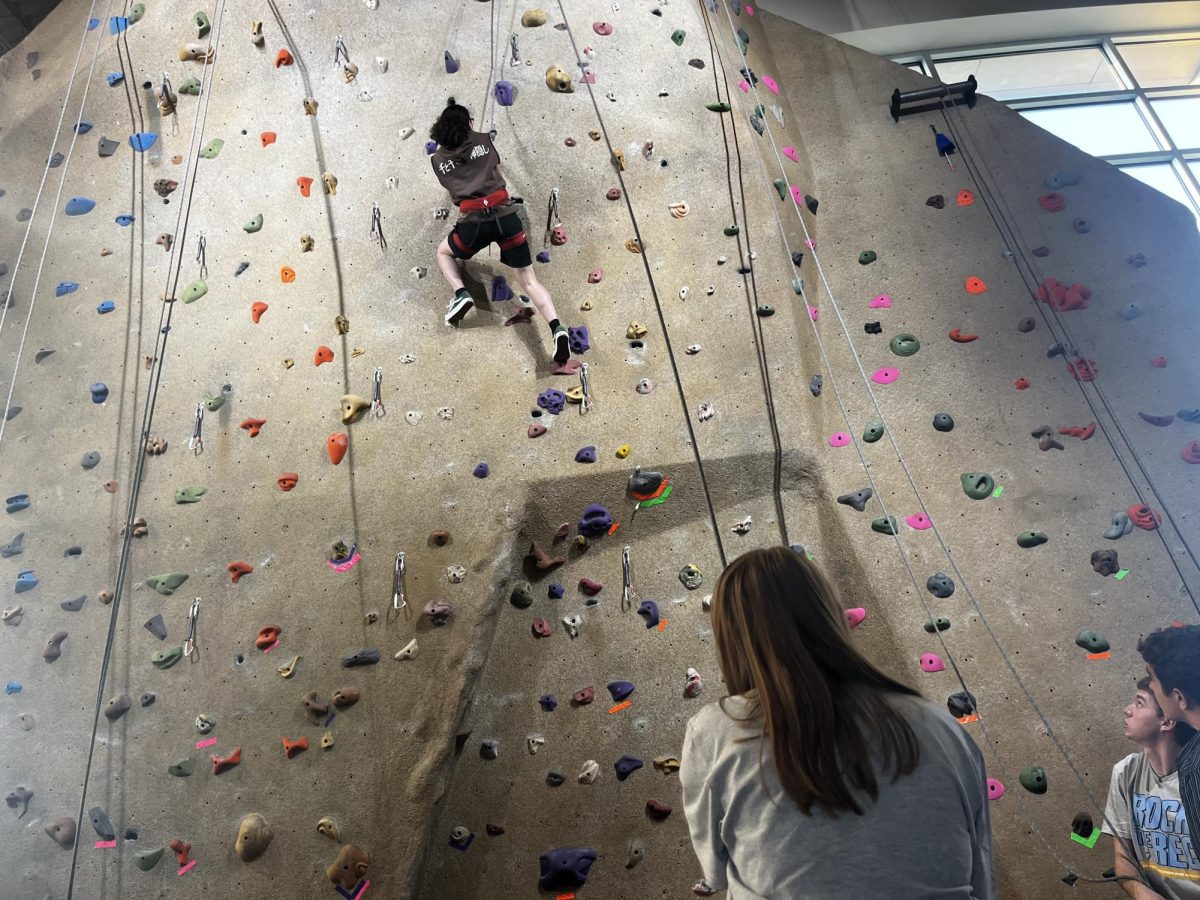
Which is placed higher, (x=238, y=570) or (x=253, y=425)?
(x=253, y=425)

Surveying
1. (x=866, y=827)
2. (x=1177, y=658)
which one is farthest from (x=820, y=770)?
(x=1177, y=658)

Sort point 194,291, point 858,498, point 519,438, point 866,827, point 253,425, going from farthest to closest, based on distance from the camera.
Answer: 1. point 194,291
2. point 253,425
3. point 519,438
4. point 858,498
5. point 866,827

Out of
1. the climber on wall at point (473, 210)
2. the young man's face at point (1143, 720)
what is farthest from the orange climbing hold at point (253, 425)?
the young man's face at point (1143, 720)

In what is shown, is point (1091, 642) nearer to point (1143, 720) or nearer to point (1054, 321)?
point (1143, 720)

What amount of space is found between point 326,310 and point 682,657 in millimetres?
1855

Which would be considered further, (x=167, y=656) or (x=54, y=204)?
(x=54, y=204)

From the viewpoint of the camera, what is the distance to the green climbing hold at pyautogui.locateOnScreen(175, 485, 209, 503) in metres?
3.40

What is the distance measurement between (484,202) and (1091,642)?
7.87 ft

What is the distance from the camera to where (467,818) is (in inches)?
113

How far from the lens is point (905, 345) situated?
3.46 metres

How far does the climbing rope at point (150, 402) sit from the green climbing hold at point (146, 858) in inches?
6.9

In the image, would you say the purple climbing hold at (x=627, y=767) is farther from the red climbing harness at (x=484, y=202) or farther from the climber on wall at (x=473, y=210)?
the red climbing harness at (x=484, y=202)

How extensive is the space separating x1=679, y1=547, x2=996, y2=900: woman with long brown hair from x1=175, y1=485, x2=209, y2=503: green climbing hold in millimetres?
2476

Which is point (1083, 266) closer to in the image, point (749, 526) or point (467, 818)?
point (749, 526)
